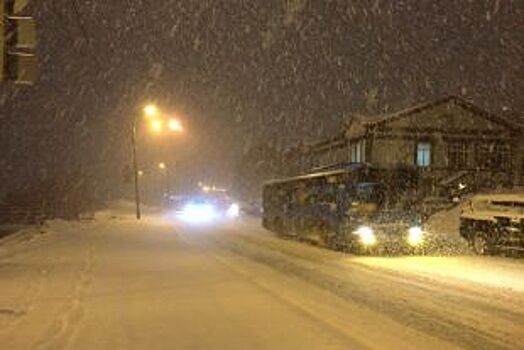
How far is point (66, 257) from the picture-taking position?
72.9 ft

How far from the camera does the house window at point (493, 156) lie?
190 ft

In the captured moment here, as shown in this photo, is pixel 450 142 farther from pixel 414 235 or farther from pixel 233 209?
pixel 414 235

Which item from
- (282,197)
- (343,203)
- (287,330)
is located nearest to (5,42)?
(287,330)

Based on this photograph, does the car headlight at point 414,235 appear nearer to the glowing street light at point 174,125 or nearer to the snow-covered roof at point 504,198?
the snow-covered roof at point 504,198

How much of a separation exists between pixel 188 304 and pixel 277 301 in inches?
59.2

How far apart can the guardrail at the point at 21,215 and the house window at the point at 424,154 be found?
26.5 meters

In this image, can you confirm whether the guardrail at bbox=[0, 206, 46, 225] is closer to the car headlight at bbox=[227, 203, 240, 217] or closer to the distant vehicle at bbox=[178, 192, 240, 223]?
the distant vehicle at bbox=[178, 192, 240, 223]

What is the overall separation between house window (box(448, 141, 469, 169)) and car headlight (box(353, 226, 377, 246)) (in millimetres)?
32892

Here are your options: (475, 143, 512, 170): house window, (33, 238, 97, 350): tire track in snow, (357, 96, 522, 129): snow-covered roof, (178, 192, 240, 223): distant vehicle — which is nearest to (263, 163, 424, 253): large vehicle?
(33, 238, 97, 350): tire track in snow

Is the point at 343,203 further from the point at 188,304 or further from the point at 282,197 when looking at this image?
the point at 188,304

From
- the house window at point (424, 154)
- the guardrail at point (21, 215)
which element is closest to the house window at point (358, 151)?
the house window at point (424, 154)

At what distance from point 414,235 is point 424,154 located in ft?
104

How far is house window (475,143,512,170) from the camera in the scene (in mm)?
58031

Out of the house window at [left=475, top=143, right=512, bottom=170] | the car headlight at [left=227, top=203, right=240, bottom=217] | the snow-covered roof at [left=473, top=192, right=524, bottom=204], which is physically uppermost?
the house window at [left=475, top=143, right=512, bottom=170]
